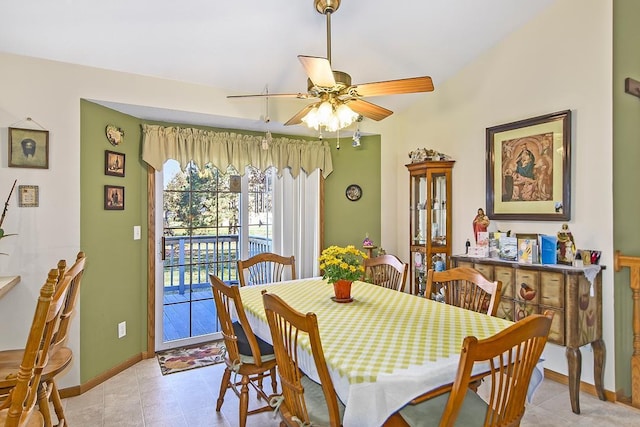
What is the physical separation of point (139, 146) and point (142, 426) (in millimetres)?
2271

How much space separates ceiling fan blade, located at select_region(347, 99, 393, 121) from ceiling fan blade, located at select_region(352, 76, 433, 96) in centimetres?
18

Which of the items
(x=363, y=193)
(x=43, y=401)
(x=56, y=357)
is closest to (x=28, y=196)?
(x=56, y=357)

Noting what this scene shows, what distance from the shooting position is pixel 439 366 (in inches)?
55.9

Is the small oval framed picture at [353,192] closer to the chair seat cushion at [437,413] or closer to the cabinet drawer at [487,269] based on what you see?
the cabinet drawer at [487,269]

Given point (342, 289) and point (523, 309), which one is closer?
point (342, 289)

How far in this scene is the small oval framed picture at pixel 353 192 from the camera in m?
4.49

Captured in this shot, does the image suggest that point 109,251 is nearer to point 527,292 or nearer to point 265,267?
point 265,267

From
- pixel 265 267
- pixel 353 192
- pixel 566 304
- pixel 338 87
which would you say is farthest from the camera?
pixel 353 192

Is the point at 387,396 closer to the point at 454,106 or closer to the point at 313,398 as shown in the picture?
the point at 313,398

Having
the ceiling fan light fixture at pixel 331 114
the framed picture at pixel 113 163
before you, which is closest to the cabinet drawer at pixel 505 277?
the ceiling fan light fixture at pixel 331 114

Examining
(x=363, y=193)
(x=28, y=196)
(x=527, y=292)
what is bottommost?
(x=527, y=292)

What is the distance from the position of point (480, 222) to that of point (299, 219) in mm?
1851

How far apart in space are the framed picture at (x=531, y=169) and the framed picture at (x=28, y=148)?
141 inches

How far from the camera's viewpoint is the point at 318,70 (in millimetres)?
1912
